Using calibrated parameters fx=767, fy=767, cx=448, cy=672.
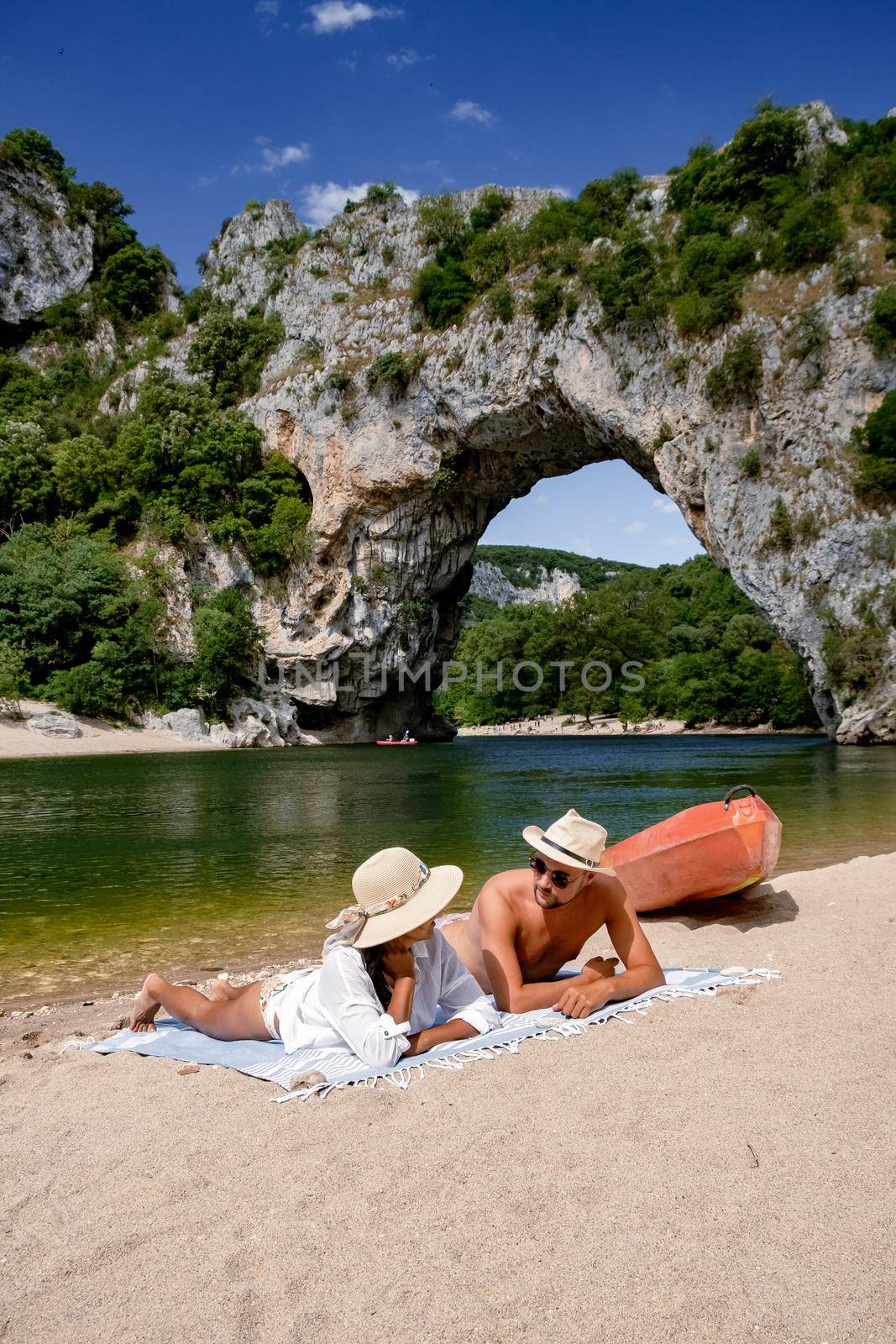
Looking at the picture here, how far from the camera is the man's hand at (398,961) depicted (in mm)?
3137

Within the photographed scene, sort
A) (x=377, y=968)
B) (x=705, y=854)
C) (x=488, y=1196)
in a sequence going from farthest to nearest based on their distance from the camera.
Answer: (x=705, y=854), (x=377, y=968), (x=488, y=1196)

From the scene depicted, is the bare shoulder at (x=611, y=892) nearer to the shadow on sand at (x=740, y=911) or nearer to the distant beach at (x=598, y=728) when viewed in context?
the shadow on sand at (x=740, y=911)

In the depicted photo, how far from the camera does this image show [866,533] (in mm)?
24609

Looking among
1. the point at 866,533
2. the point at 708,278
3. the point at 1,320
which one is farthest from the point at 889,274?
the point at 1,320

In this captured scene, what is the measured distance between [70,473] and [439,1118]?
38.5 meters

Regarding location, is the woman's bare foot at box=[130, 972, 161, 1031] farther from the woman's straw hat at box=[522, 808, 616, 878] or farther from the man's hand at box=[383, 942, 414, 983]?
the woman's straw hat at box=[522, 808, 616, 878]

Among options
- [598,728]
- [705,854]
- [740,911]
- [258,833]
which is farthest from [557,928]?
[598,728]

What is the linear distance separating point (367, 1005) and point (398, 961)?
21 cm

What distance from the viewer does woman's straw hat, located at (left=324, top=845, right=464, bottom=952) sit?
296 centimetres

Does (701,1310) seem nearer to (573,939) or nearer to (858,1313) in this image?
(858,1313)

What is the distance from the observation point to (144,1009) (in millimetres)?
3703

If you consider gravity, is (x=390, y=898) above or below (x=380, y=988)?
above

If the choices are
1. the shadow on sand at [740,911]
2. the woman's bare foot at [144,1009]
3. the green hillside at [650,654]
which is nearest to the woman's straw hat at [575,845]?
the woman's bare foot at [144,1009]

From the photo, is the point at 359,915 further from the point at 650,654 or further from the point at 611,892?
the point at 650,654
